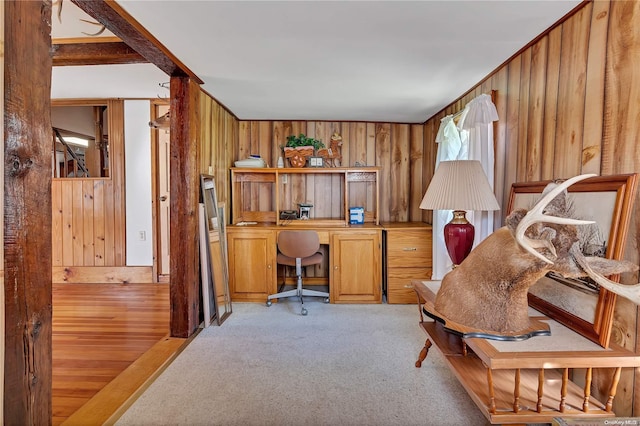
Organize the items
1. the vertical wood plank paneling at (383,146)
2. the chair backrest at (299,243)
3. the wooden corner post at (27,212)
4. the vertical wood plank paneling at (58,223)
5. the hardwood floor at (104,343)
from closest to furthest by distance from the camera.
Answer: the wooden corner post at (27,212)
the hardwood floor at (104,343)
the chair backrest at (299,243)
the vertical wood plank paneling at (58,223)
the vertical wood plank paneling at (383,146)

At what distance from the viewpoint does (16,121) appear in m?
0.99

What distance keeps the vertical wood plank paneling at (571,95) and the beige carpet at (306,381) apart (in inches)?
55.8

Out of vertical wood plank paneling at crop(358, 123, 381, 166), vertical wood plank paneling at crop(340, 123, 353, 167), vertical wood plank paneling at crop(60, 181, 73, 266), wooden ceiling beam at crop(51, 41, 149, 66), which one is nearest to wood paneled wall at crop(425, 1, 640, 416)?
vertical wood plank paneling at crop(358, 123, 381, 166)

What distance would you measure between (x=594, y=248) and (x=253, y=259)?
278cm

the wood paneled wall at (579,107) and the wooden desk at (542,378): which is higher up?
the wood paneled wall at (579,107)

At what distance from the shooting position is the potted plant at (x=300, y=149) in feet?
12.0

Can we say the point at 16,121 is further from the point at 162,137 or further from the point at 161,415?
the point at 162,137

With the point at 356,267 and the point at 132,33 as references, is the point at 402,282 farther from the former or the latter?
the point at 132,33

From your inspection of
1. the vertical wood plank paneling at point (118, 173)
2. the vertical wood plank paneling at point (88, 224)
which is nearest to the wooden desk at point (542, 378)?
the vertical wood plank paneling at point (118, 173)

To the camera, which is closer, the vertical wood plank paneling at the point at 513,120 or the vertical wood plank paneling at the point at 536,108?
the vertical wood plank paneling at the point at 536,108

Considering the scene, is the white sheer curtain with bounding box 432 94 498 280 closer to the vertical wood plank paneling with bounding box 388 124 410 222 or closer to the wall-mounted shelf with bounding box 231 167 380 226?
the vertical wood plank paneling with bounding box 388 124 410 222

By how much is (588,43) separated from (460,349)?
5.34 feet

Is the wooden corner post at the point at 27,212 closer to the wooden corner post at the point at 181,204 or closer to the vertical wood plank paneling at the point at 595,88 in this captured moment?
the wooden corner post at the point at 181,204

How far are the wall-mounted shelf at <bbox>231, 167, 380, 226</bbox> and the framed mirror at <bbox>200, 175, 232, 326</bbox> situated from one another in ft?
2.62
